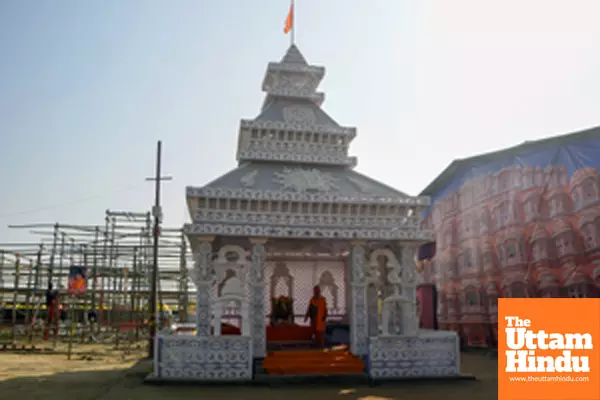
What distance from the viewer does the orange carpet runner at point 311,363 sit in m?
13.3

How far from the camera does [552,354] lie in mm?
8945

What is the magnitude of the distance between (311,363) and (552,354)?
253 inches

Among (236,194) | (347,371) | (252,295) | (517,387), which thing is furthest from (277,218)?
(517,387)

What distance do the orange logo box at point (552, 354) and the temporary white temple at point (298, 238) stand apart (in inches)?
183

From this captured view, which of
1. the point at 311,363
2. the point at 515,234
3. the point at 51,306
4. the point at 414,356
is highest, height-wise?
the point at 515,234

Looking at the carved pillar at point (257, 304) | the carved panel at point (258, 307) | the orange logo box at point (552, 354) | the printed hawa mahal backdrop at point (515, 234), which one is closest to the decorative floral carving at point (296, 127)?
the carved pillar at point (257, 304)

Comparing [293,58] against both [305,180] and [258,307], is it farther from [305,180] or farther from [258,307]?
[258,307]

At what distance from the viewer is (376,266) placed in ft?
48.0

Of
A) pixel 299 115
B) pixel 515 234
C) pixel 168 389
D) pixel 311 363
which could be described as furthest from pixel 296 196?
pixel 515 234

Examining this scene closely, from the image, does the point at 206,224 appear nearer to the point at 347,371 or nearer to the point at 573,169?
the point at 347,371

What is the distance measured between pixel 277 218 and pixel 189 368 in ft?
14.7

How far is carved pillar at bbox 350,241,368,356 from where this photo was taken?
13.9 m

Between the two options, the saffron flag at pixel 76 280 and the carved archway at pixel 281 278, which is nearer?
the carved archway at pixel 281 278

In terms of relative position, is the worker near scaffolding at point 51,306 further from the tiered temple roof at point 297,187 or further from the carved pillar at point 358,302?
the carved pillar at point 358,302
